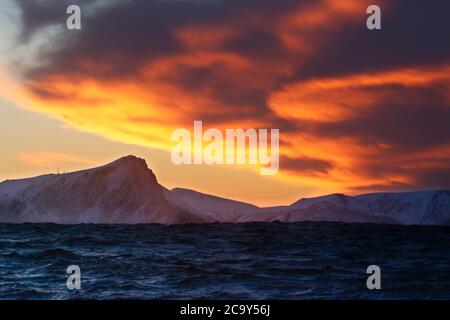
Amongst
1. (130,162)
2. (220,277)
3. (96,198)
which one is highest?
(130,162)

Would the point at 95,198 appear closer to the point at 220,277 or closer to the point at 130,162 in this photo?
the point at 130,162

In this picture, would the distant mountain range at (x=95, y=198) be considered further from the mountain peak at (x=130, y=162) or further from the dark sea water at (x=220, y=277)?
the dark sea water at (x=220, y=277)

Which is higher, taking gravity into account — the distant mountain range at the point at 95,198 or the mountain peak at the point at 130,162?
the mountain peak at the point at 130,162

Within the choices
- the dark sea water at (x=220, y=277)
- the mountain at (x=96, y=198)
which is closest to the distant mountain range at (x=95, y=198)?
the mountain at (x=96, y=198)

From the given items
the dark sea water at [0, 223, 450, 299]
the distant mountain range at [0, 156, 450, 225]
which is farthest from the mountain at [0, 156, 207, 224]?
the dark sea water at [0, 223, 450, 299]

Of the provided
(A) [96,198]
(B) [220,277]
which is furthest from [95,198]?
(B) [220,277]

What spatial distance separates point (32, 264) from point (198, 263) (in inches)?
303

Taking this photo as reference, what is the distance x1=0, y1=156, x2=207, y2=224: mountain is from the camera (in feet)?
404

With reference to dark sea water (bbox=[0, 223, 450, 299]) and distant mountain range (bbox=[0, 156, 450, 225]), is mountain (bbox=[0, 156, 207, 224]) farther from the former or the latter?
dark sea water (bbox=[0, 223, 450, 299])

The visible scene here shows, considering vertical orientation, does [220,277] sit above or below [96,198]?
below

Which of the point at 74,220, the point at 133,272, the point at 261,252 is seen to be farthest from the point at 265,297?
the point at 74,220

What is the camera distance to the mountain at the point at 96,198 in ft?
404

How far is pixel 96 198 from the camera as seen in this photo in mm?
127938
